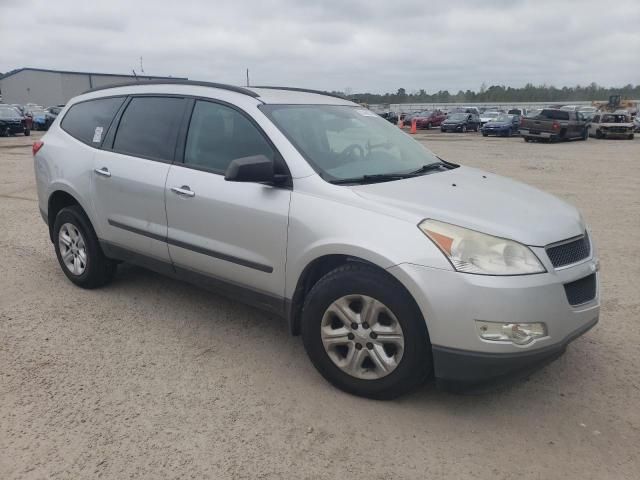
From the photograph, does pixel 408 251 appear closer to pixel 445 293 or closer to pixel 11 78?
pixel 445 293

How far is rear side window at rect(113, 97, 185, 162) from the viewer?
400cm

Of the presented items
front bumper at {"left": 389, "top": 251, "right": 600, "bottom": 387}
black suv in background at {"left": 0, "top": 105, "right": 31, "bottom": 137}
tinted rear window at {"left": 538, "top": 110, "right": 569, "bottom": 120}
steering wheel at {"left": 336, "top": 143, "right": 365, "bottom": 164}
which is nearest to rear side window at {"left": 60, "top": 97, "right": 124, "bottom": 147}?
steering wheel at {"left": 336, "top": 143, "right": 365, "bottom": 164}

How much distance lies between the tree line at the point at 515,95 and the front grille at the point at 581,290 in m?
86.2

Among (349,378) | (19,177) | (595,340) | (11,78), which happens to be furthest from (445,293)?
(11,78)

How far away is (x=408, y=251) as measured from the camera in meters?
2.77

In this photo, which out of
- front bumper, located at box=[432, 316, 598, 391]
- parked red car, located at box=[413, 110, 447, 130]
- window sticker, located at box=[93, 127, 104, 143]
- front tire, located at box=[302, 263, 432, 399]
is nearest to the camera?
front bumper, located at box=[432, 316, 598, 391]

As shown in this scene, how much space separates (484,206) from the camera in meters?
3.07

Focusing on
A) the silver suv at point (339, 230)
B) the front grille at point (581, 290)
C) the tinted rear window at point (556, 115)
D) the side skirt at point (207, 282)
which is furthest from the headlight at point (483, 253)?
the tinted rear window at point (556, 115)

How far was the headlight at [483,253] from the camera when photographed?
2682 millimetres

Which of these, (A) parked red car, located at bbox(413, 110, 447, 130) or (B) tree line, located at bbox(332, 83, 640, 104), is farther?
(B) tree line, located at bbox(332, 83, 640, 104)

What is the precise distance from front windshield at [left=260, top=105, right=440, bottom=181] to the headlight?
83cm

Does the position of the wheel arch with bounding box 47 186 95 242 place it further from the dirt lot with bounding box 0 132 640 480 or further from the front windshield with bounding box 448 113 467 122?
the front windshield with bounding box 448 113 467 122

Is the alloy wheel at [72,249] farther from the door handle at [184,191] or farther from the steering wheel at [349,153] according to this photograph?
the steering wheel at [349,153]

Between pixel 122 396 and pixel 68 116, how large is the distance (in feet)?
10.00
